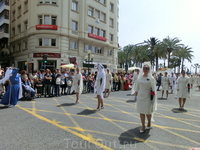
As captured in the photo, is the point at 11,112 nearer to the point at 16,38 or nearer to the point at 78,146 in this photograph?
the point at 78,146

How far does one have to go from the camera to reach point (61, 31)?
24.4 meters

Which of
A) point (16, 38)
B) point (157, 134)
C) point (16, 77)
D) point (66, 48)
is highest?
point (16, 38)

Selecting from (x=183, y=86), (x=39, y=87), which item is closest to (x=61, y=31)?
(x=39, y=87)

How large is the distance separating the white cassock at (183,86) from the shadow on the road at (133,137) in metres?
4.12

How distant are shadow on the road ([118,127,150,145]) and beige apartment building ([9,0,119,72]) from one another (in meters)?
19.8

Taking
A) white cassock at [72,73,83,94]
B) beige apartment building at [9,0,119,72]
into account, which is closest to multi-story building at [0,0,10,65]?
beige apartment building at [9,0,119,72]

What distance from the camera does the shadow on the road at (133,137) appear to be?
3912 mm

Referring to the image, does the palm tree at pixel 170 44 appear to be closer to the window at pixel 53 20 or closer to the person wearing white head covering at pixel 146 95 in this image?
the window at pixel 53 20

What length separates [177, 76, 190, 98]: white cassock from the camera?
7.70m

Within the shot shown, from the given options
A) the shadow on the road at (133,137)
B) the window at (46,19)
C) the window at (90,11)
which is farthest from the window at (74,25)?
the shadow on the road at (133,137)

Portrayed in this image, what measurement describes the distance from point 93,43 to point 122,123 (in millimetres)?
25183

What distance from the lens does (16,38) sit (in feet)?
93.7

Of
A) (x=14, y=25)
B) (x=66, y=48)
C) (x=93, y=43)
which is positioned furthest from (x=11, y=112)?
(x=14, y=25)

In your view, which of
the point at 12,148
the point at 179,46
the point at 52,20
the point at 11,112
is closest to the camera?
the point at 12,148
